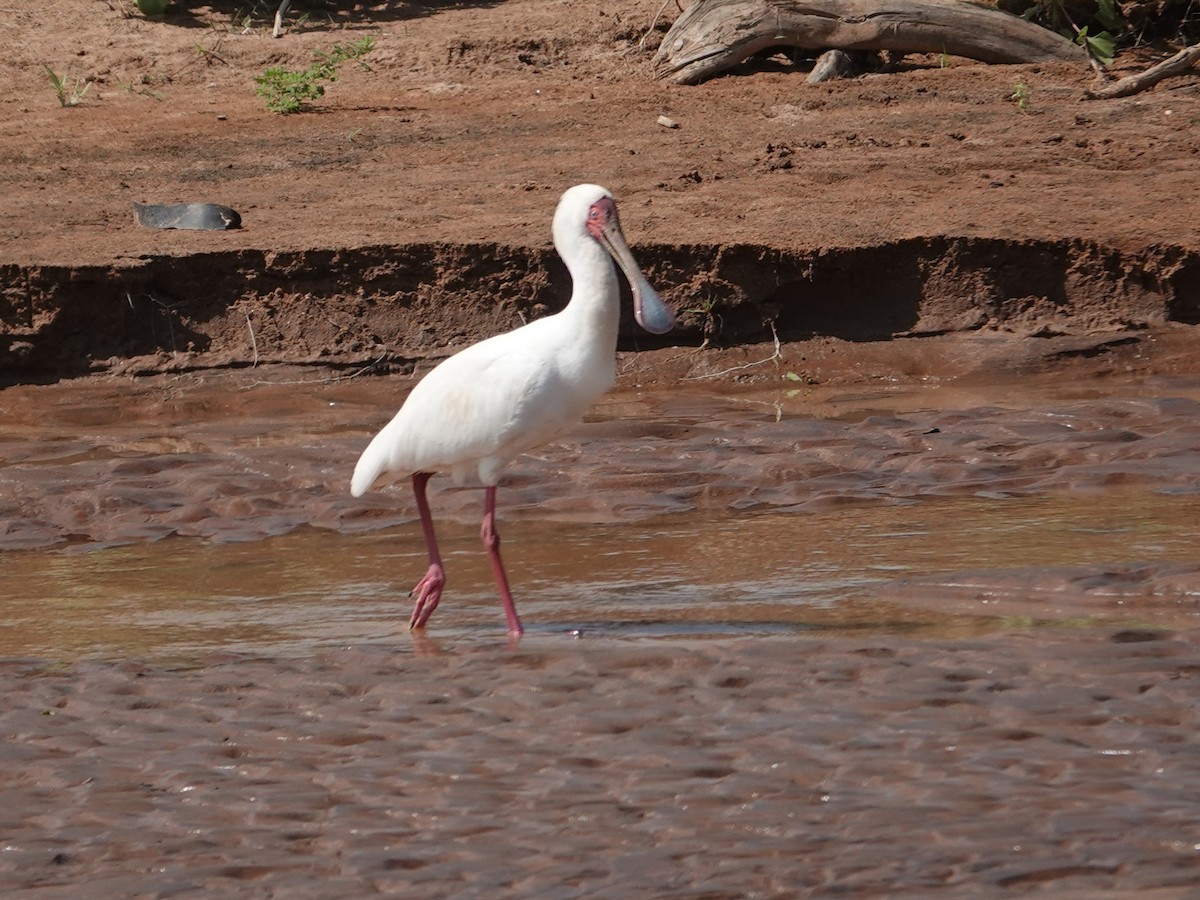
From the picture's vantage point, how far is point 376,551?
7.71 m

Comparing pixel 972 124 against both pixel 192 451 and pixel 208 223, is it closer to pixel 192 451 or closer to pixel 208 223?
pixel 208 223

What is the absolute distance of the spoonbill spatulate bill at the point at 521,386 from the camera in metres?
6.17

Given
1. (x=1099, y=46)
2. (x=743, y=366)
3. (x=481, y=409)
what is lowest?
(x=743, y=366)

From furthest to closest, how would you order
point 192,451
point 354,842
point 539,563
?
1. point 192,451
2. point 539,563
3. point 354,842

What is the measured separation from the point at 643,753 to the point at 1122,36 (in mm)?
11291

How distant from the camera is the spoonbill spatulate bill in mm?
6172

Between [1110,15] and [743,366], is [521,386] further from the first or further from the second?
[1110,15]

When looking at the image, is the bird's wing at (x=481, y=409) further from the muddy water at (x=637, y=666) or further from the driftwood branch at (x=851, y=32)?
the driftwood branch at (x=851, y=32)

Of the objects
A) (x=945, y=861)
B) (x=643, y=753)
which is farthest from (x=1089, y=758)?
(x=643, y=753)

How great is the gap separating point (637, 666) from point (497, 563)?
113 centimetres

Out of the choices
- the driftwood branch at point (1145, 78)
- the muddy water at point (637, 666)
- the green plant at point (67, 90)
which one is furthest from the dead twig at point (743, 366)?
the green plant at point (67, 90)

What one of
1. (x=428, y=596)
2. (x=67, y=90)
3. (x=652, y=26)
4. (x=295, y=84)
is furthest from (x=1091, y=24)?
(x=428, y=596)

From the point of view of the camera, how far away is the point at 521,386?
616 centimetres

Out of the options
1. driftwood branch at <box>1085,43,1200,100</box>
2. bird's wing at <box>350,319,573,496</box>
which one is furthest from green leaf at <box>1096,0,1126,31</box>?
bird's wing at <box>350,319,573,496</box>
